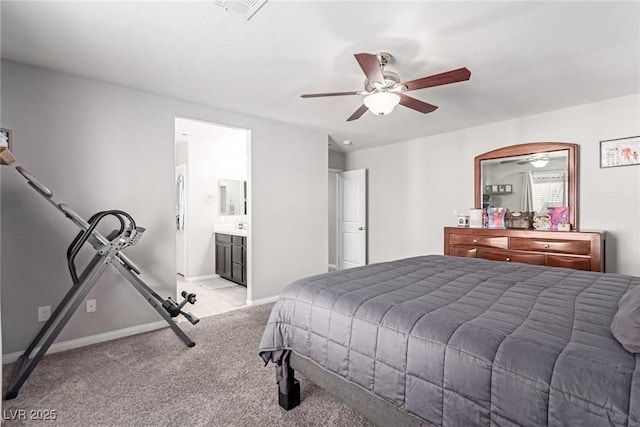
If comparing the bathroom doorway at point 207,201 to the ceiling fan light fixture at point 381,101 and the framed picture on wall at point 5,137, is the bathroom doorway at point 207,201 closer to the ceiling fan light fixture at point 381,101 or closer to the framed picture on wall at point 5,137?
the framed picture on wall at point 5,137

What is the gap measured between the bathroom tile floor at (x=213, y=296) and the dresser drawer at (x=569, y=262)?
145 inches

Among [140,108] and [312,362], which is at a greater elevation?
[140,108]

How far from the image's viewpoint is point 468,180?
15.0 feet

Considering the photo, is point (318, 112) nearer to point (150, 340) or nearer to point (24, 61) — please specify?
point (24, 61)

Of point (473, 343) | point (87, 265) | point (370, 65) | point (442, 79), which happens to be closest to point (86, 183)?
point (87, 265)

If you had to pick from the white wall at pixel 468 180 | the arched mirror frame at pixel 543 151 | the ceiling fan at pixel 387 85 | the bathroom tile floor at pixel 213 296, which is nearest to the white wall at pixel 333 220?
the white wall at pixel 468 180

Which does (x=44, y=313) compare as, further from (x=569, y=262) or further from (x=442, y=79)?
(x=569, y=262)

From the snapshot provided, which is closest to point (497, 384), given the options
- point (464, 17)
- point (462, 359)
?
point (462, 359)

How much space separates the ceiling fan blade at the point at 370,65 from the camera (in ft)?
6.35

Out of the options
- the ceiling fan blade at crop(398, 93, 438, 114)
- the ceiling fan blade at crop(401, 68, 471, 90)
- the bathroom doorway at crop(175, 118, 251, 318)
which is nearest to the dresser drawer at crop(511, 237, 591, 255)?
the ceiling fan blade at crop(398, 93, 438, 114)

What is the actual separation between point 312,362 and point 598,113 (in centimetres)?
415

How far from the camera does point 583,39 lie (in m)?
2.21

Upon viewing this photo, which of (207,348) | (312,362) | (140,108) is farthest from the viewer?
(140,108)

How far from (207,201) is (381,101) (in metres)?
4.25
